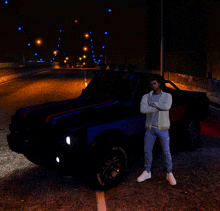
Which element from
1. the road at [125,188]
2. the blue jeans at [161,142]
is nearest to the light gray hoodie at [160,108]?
the blue jeans at [161,142]

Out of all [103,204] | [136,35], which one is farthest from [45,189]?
[136,35]

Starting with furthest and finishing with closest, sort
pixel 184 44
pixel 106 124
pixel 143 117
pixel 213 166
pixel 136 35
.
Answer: pixel 136 35 → pixel 184 44 → pixel 213 166 → pixel 143 117 → pixel 106 124

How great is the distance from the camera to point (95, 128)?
4.27 meters

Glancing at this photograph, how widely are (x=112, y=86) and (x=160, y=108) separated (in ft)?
5.03

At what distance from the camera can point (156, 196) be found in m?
4.24

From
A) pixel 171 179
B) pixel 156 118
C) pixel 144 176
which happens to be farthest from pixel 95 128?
pixel 171 179

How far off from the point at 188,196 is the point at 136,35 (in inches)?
2302

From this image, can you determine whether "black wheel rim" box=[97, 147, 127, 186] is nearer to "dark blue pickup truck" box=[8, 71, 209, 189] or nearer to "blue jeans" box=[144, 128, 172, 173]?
"dark blue pickup truck" box=[8, 71, 209, 189]

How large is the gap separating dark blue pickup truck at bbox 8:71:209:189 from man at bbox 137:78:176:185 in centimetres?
33

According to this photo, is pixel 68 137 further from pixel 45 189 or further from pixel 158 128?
pixel 158 128

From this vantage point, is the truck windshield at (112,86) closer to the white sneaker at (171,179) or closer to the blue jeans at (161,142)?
the blue jeans at (161,142)

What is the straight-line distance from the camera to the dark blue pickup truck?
13.6 ft

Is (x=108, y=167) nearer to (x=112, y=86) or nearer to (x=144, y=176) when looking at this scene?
(x=144, y=176)

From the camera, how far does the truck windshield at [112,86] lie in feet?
17.7
